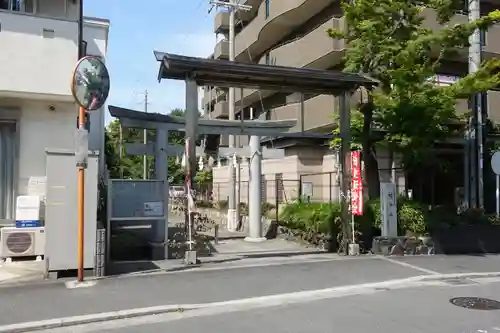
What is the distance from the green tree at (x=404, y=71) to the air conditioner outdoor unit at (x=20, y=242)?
363 inches

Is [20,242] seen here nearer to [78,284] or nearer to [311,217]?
[78,284]

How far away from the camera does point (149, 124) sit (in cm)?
1454

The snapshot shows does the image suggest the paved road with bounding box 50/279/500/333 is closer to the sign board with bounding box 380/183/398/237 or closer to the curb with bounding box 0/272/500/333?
the curb with bounding box 0/272/500/333

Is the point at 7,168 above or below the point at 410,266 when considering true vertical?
above

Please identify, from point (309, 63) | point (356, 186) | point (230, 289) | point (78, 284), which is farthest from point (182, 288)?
point (309, 63)

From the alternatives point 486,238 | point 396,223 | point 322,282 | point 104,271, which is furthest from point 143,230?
point 486,238

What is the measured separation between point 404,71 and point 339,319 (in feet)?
28.1

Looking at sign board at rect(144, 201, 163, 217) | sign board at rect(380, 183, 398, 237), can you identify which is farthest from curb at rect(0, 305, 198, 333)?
sign board at rect(380, 183, 398, 237)

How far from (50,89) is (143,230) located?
4225 mm

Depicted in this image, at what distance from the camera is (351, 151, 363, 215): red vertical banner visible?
13469 mm

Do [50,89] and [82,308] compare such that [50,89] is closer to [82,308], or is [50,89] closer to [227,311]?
[82,308]

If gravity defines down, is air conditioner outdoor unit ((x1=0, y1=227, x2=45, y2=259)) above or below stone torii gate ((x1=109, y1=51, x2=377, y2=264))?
below

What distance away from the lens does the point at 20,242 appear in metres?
11.7

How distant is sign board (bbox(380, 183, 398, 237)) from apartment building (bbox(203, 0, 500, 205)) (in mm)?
2828
